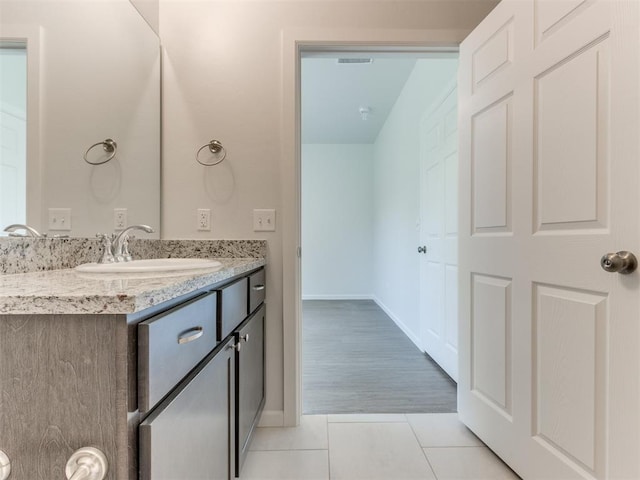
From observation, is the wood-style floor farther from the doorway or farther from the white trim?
the white trim

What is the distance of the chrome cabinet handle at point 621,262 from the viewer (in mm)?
935

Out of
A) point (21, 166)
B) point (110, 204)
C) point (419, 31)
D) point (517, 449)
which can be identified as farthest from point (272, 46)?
point (517, 449)

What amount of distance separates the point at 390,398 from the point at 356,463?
2.10ft

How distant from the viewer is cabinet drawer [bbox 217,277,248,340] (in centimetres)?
105

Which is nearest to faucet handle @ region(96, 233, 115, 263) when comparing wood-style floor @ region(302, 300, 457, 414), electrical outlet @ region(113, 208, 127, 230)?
electrical outlet @ region(113, 208, 127, 230)

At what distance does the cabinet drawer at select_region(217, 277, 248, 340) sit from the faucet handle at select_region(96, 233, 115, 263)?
474mm

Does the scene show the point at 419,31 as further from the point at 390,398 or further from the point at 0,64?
the point at 390,398

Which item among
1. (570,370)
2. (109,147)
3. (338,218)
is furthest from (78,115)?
(338,218)

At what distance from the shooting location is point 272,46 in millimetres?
1756

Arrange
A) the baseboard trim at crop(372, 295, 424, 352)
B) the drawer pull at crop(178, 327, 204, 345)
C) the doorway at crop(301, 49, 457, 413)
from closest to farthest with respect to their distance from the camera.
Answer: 1. the drawer pull at crop(178, 327, 204, 345)
2. the doorway at crop(301, 49, 457, 413)
3. the baseboard trim at crop(372, 295, 424, 352)

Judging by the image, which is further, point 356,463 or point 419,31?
point 419,31

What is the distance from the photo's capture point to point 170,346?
0.71 metres

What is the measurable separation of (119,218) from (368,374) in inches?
71.8

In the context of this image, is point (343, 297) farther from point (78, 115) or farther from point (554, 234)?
point (78, 115)
